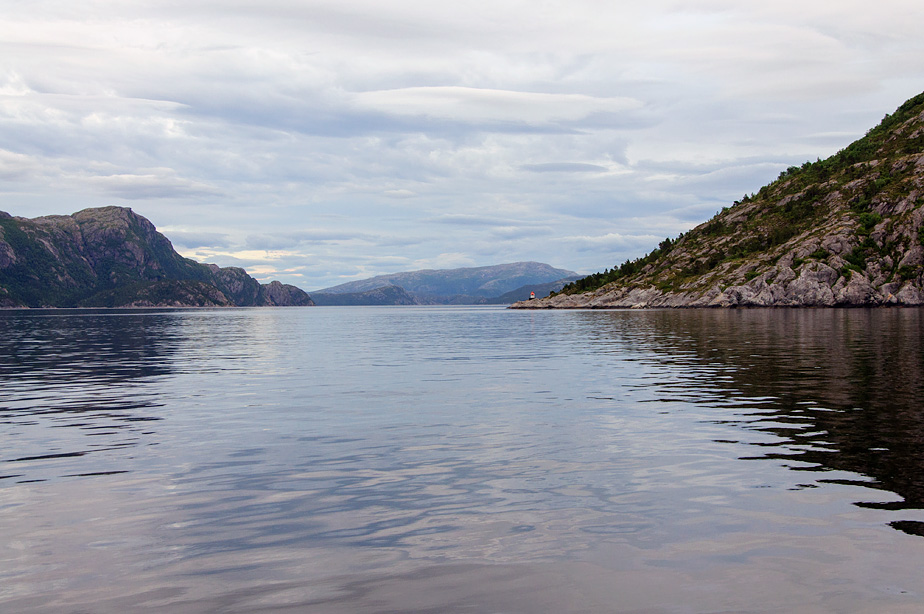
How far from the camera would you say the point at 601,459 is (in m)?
21.1

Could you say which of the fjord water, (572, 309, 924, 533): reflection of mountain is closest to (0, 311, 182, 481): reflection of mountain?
the fjord water

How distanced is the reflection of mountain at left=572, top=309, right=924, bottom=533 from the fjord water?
0.62 ft

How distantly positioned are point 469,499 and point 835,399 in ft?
76.3

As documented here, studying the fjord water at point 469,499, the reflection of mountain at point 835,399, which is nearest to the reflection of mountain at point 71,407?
A: the fjord water at point 469,499

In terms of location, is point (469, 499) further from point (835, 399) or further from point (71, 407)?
point (71, 407)

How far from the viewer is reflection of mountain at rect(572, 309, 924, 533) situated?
19.8m

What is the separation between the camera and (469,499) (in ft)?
55.1

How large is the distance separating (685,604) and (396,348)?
2594 inches

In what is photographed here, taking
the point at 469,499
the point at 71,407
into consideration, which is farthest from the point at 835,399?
the point at 71,407

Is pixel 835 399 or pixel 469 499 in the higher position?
pixel 469 499

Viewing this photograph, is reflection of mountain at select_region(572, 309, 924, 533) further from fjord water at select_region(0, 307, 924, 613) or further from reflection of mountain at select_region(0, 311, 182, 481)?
reflection of mountain at select_region(0, 311, 182, 481)

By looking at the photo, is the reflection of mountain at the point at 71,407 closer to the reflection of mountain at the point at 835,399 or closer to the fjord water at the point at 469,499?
the fjord water at the point at 469,499

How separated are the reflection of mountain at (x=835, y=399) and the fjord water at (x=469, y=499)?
0.19 metres

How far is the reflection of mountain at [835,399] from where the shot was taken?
1981 centimetres
